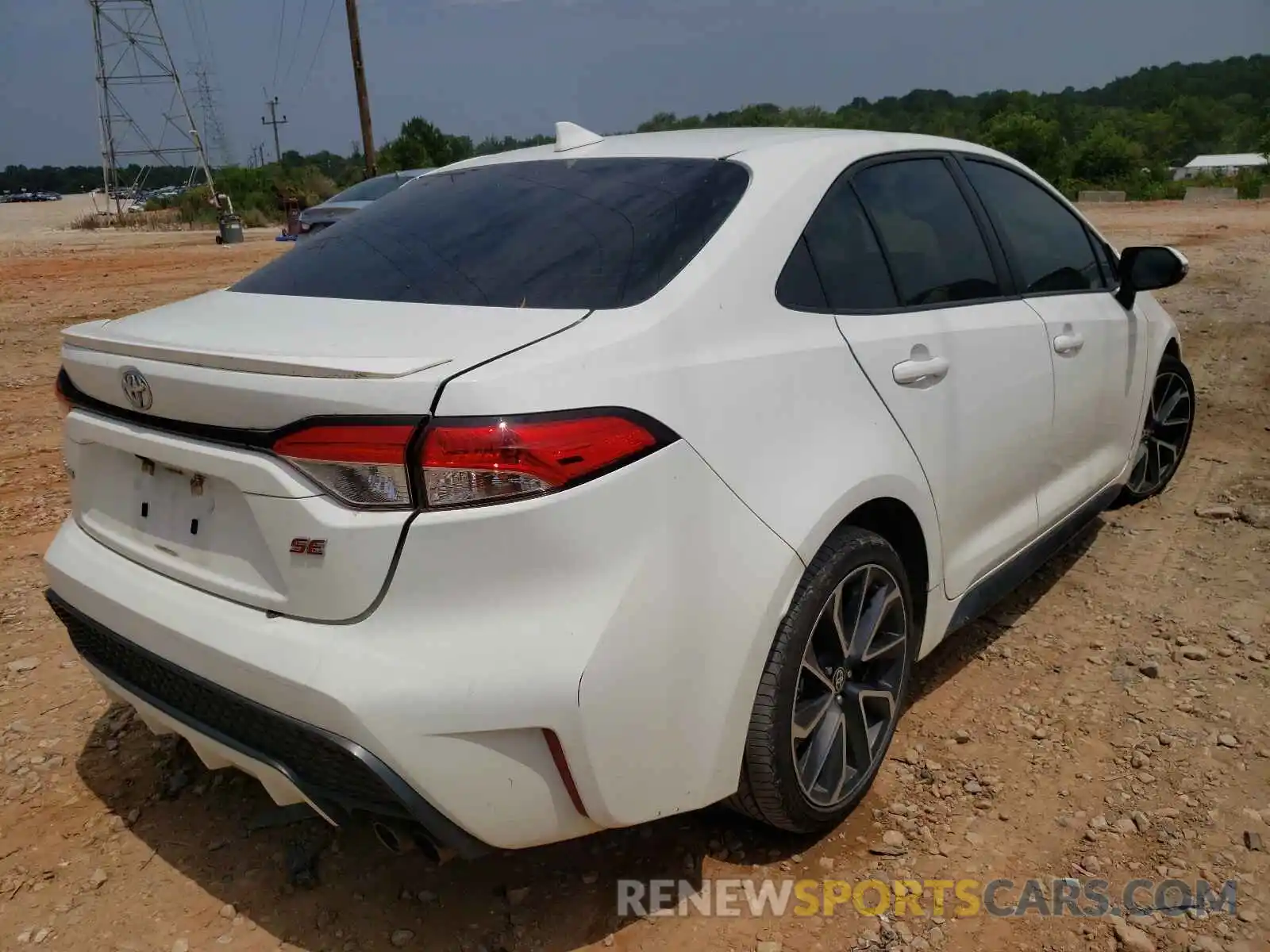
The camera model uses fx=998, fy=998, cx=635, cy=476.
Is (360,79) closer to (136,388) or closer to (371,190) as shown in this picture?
(371,190)

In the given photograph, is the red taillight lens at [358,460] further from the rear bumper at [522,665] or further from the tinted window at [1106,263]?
the tinted window at [1106,263]

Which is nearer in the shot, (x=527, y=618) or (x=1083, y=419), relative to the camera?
(x=527, y=618)

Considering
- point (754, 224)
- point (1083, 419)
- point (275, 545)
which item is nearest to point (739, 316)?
point (754, 224)

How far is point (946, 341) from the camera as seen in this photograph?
2.70 meters

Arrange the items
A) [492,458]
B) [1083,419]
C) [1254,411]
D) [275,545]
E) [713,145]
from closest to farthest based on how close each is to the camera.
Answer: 1. [492,458]
2. [275,545]
3. [713,145]
4. [1083,419]
5. [1254,411]

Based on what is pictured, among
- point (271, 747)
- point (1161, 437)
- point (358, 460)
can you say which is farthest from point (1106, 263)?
point (271, 747)

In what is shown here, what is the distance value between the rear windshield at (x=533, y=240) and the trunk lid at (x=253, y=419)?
0.12 metres

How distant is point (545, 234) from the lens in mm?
2363

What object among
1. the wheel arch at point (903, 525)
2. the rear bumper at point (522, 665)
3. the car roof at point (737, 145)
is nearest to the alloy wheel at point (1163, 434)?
the car roof at point (737, 145)

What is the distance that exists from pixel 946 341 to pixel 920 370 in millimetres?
204

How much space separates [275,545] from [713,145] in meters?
1.57

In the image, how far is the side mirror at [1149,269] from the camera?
3744mm

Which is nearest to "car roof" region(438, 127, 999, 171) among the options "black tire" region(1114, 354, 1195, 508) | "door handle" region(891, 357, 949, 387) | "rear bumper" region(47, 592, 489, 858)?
"door handle" region(891, 357, 949, 387)

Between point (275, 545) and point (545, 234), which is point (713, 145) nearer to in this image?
point (545, 234)
